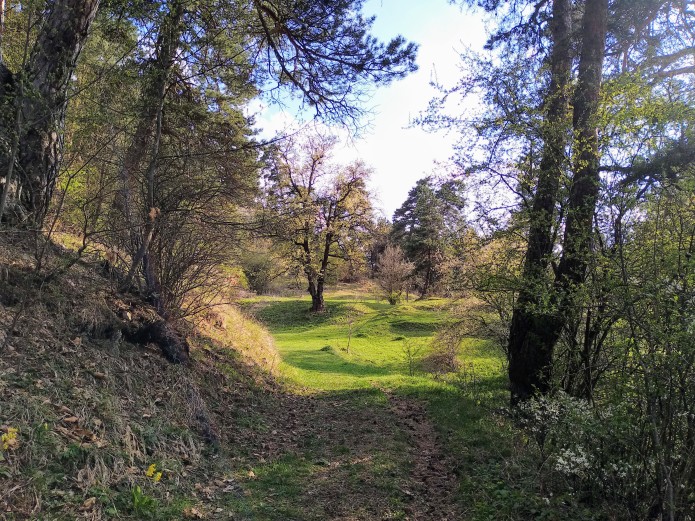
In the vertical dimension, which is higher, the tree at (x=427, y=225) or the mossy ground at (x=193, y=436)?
the tree at (x=427, y=225)

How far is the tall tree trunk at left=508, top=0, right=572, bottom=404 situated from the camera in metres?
5.49

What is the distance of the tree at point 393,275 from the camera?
37.0 m

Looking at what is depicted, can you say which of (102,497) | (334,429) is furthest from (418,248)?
(102,497)

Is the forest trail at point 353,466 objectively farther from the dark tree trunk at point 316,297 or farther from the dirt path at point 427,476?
the dark tree trunk at point 316,297

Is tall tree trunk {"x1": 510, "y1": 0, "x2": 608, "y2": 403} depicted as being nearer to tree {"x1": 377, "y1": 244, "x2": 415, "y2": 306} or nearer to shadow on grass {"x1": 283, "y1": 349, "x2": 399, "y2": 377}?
shadow on grass {"x1": 283, "y1": 349, "x2": 399, "y2": 377}

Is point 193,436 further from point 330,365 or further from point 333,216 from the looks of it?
point 333,216

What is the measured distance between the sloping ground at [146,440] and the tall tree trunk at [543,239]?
1.99m

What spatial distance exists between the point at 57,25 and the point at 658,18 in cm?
939

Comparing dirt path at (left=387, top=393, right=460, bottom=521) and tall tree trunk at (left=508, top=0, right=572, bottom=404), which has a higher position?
tall tree trunk at (left=508, top=0, right=572, bottom=404)

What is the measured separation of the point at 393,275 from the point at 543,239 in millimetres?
30400

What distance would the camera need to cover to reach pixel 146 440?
4434 millimetres

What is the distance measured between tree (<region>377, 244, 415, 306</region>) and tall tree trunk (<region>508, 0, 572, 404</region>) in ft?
95.8

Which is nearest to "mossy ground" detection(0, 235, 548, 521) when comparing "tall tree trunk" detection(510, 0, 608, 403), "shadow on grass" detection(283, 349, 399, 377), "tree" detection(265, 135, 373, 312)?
"tall tree trunk" detection(510, 0, 608, 403)

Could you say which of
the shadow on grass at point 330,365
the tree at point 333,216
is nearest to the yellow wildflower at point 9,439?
the shadow on grass at point 330,365
